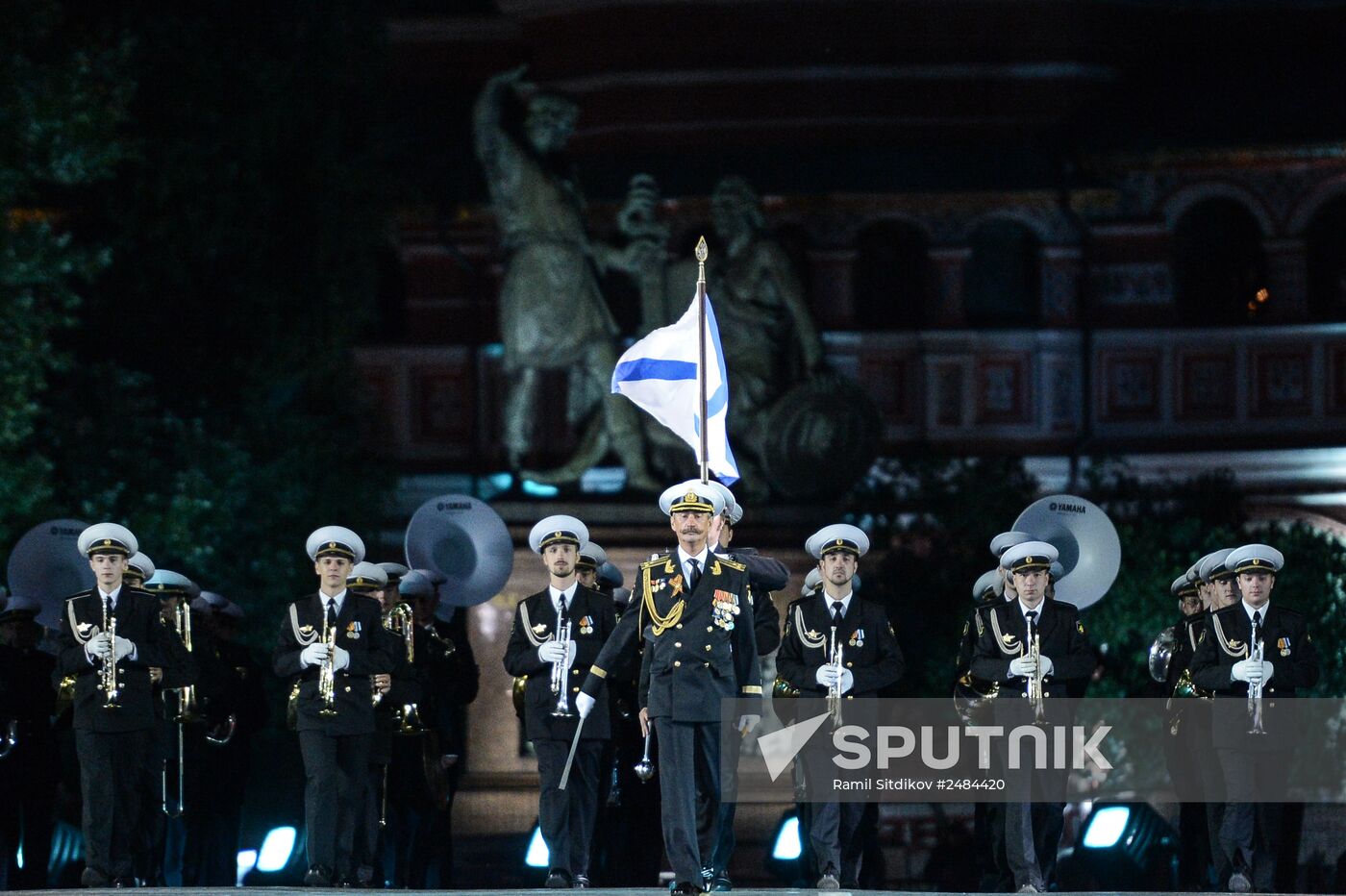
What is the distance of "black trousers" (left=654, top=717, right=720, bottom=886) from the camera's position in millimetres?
14875

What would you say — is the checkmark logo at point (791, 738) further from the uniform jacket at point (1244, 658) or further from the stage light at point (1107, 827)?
the stage light at point (1107, 827)

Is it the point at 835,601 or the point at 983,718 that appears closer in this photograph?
the point at 983,718

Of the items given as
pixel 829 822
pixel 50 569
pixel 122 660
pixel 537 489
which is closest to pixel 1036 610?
pixel 829 822

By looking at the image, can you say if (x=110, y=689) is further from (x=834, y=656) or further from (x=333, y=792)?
(x=834, y=656)

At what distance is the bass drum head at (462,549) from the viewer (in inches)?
730

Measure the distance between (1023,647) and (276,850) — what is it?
513 cm

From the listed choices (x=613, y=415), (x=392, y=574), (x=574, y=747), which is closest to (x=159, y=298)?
(x=613, y=415)

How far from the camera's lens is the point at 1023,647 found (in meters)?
16.2

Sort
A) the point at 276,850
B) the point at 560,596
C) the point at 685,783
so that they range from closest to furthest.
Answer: the point at 685,783, the point at 560,596, the point at 276,850

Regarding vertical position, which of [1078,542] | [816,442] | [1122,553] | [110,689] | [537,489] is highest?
[816,442]

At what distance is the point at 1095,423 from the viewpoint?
26641 mm

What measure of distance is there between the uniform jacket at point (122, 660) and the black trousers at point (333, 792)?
0.88m

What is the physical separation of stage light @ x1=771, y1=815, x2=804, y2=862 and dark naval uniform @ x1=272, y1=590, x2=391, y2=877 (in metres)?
3.76

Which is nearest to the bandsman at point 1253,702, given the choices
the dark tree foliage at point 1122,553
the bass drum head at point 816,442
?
the dark tree foliage at point 1122,553
